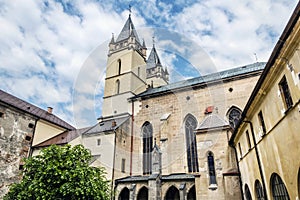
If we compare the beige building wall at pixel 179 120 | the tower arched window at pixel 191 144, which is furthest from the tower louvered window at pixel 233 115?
the tower arched window at pixel 191 144

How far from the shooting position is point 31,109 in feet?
80.1

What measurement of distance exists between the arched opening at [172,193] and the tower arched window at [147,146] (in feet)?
11.5

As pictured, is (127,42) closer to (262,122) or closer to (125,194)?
(125,194)

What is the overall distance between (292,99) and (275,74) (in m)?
1.24

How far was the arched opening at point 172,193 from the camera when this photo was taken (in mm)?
17250

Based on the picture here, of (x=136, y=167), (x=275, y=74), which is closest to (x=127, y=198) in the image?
(x=136, y=167)

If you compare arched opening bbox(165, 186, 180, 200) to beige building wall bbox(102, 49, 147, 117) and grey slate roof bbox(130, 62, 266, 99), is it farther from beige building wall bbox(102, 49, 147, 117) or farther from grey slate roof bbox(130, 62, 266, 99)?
beige building wall bbox(102, 49, 147, 117)

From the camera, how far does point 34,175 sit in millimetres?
12688

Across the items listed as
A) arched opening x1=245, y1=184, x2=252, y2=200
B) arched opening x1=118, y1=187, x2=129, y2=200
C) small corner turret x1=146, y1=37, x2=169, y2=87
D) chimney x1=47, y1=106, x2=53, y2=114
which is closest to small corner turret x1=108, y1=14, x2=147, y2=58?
small corner turret x1=146, y1=37, x2=169, y2=87

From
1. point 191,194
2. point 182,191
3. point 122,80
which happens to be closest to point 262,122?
point 182,191

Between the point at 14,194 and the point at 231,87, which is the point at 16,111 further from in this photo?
the point at 231,87

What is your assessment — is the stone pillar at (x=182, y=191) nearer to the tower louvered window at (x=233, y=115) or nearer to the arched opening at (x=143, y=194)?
the arched opening at (x=143, y=194)

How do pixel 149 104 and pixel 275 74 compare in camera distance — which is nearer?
pixel 275 74

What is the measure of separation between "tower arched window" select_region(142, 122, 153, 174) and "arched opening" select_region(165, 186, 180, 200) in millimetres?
3503
